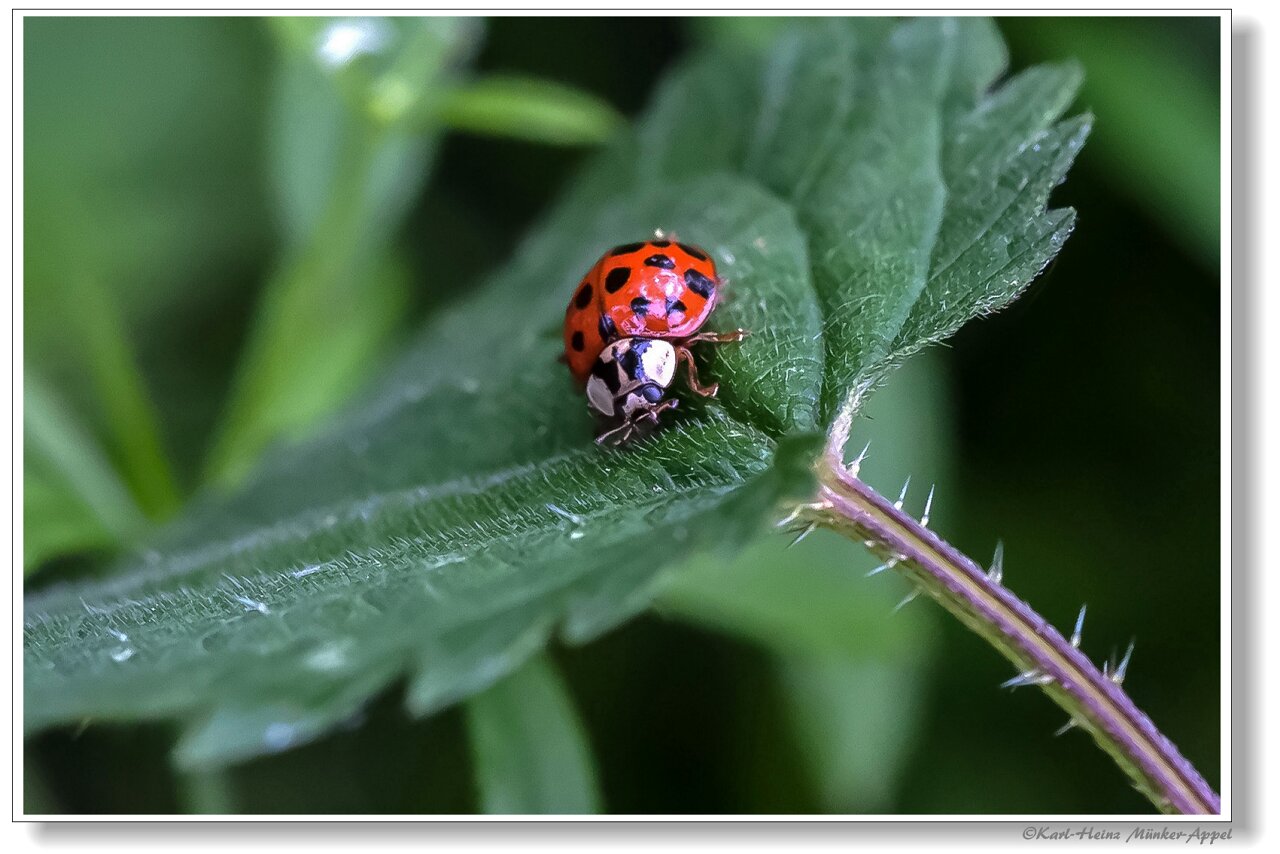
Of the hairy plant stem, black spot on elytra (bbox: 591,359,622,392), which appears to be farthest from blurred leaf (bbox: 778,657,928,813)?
black spot on elytra (bbox: 591,359,622,392)

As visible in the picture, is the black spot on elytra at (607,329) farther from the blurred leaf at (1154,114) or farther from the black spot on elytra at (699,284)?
the blurred leaf at (1154,114)

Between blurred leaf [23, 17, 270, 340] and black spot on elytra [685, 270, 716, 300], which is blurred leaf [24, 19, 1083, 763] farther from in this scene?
blurred leaf [23, 17, 270, 340]

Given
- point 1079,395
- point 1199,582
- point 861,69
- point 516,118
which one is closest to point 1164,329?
point 1079,395

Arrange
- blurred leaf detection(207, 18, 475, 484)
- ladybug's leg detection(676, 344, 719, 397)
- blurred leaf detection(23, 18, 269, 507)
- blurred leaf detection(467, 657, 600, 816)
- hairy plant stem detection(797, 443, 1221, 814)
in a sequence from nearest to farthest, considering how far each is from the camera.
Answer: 1. hairy plant stem detection(797, 443, 1221, 814)
2. ladybug's leg detection(676, 344, 719, 397)
3. blurred leaf detection(467, 657, 600, 816)
4. blurred leaf detection(207, 18, 475, 484)
5. blurred leaf detection(23, 18, 269, 507)

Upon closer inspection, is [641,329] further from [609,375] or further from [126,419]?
[126,419]

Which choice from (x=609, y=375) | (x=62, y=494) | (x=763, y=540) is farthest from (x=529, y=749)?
(x=62, y=494)

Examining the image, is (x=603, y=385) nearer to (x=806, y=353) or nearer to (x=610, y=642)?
(x=806, y=353)
